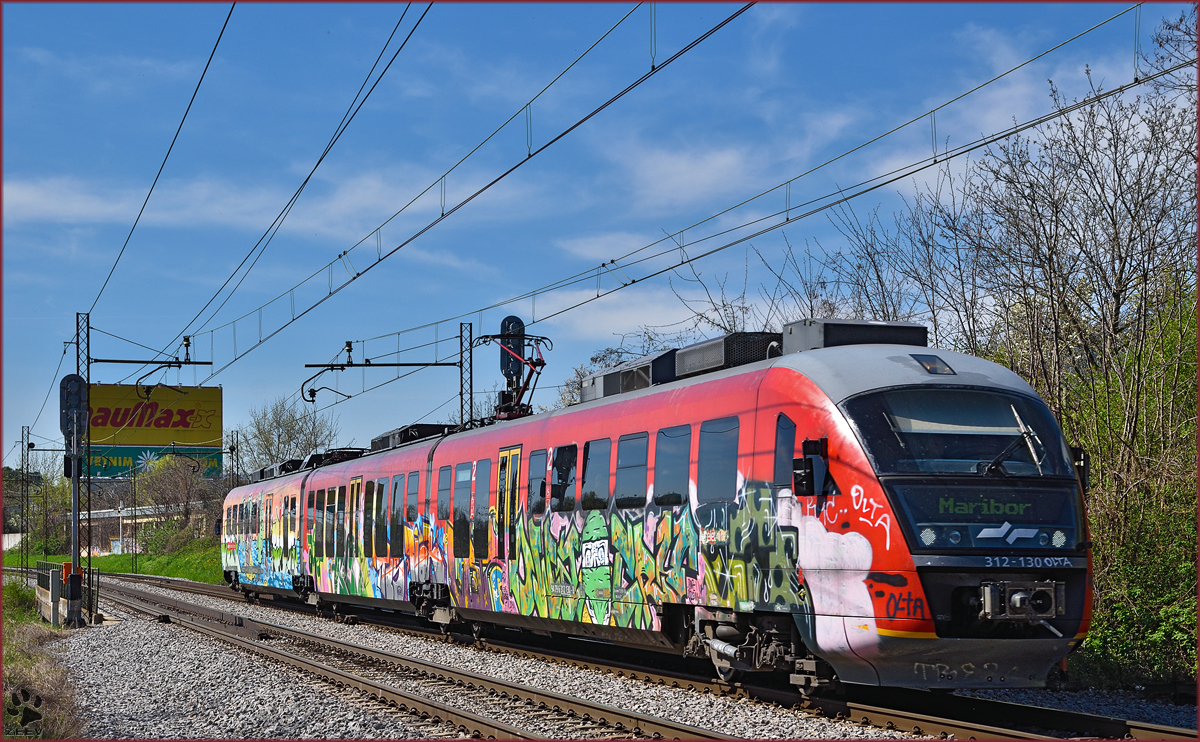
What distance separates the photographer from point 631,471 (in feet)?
42.8

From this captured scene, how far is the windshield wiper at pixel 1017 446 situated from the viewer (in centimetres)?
947

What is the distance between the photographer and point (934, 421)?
9781 millimetres

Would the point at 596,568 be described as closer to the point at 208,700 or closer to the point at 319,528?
the point at 208,700

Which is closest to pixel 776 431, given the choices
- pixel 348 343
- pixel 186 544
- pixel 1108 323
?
pixel 1108 323

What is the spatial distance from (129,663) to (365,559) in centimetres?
635

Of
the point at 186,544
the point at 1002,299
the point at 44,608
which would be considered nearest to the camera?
the point at 1002,299

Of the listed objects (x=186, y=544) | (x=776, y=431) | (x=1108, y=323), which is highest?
(x=1108, y=323)

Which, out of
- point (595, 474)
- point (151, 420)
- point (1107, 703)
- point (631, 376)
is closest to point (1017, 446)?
point (1107, 703)

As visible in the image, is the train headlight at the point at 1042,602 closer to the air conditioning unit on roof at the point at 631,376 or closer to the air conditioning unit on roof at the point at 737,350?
the air conditioning unit on roof at the point at 737,350

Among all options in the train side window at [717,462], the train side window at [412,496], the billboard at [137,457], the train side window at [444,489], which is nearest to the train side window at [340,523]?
the train side window at [412,496]

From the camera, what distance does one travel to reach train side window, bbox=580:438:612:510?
1355 centimetres

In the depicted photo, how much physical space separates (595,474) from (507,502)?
2.76m

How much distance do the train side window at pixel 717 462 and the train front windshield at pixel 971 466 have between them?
163 centimetres

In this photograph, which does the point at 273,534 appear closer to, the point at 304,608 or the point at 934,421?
the point at 304,608
